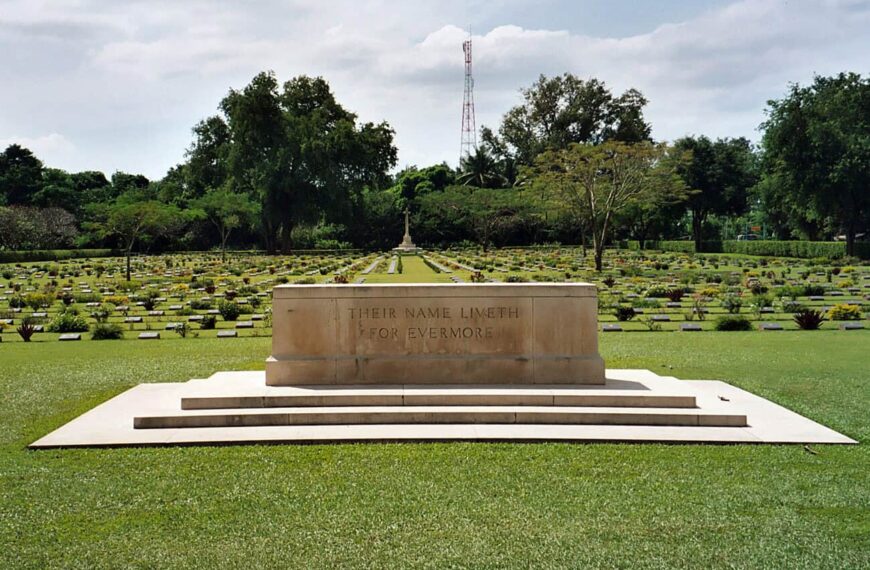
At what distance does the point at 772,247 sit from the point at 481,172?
33456 millimetres

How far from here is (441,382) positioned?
353 inches

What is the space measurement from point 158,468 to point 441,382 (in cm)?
350

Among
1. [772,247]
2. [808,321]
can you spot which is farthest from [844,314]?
[772,247]

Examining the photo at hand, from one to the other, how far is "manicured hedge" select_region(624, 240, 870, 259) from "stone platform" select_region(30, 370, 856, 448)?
1748 inches

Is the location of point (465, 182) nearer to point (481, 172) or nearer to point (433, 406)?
point (481, 172)

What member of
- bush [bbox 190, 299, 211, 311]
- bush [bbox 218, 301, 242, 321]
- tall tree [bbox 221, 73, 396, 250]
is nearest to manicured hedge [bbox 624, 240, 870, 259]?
tall tree [bbox 221, 73, 396, 250]

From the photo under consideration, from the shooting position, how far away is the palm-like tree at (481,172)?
80688 millimetres

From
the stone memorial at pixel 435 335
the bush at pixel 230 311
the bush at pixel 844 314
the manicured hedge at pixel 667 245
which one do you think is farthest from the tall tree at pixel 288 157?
the stone memorial at pixel 435 335

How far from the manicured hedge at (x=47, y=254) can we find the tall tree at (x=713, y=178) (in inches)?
1970

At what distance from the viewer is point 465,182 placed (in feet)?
267

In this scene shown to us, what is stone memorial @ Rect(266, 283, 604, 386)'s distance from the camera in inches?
353

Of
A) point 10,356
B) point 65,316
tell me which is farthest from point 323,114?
point 10,356

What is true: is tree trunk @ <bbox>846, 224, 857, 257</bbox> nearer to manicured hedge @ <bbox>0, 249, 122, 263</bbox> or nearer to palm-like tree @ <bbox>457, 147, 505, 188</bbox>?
palm-like tree @ <bbox>457, 147, 505, 188</bbox>

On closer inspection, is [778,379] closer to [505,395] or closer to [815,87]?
[505,395]
